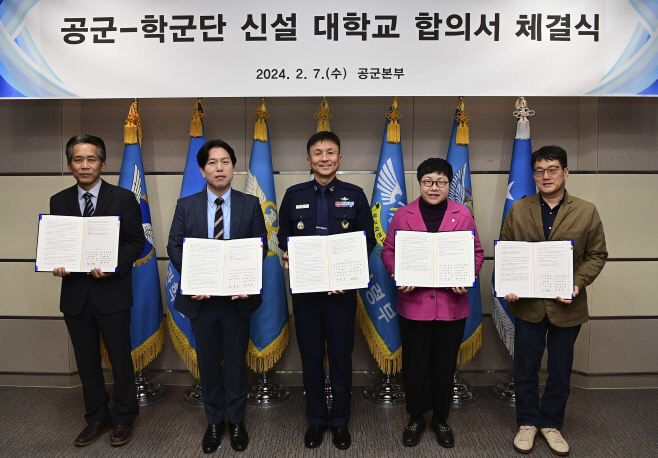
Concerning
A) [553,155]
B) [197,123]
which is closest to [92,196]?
[197,123]

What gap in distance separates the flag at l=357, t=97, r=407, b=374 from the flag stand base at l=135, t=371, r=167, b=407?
1.55m

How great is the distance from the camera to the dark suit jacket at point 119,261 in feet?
7.70

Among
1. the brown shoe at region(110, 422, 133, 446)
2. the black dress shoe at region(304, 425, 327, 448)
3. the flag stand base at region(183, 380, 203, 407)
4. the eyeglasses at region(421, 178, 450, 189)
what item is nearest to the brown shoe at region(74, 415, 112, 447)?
the brown shoe at region(110, 422, 133, 446)

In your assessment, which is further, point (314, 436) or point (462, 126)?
point (462, 126)

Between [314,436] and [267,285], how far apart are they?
982 mm

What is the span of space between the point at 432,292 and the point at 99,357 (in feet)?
6.40

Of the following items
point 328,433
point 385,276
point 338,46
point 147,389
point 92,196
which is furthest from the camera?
point 147,389

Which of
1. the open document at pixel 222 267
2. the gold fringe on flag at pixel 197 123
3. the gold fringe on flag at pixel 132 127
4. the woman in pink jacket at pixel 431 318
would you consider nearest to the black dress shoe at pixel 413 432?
the woman in pink jacket at pixel 431 318

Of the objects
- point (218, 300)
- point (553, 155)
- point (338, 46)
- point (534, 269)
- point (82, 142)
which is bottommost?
point (218, 300)

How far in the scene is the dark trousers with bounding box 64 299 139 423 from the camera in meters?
2.39

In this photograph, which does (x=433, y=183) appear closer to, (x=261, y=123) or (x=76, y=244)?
(x=261, y=123)

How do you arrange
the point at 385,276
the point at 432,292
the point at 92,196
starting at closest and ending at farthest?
the point at 432,292 → the point at 92,196 → the point at 385,276

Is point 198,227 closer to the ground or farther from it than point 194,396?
farther from it

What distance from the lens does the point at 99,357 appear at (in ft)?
8.20
